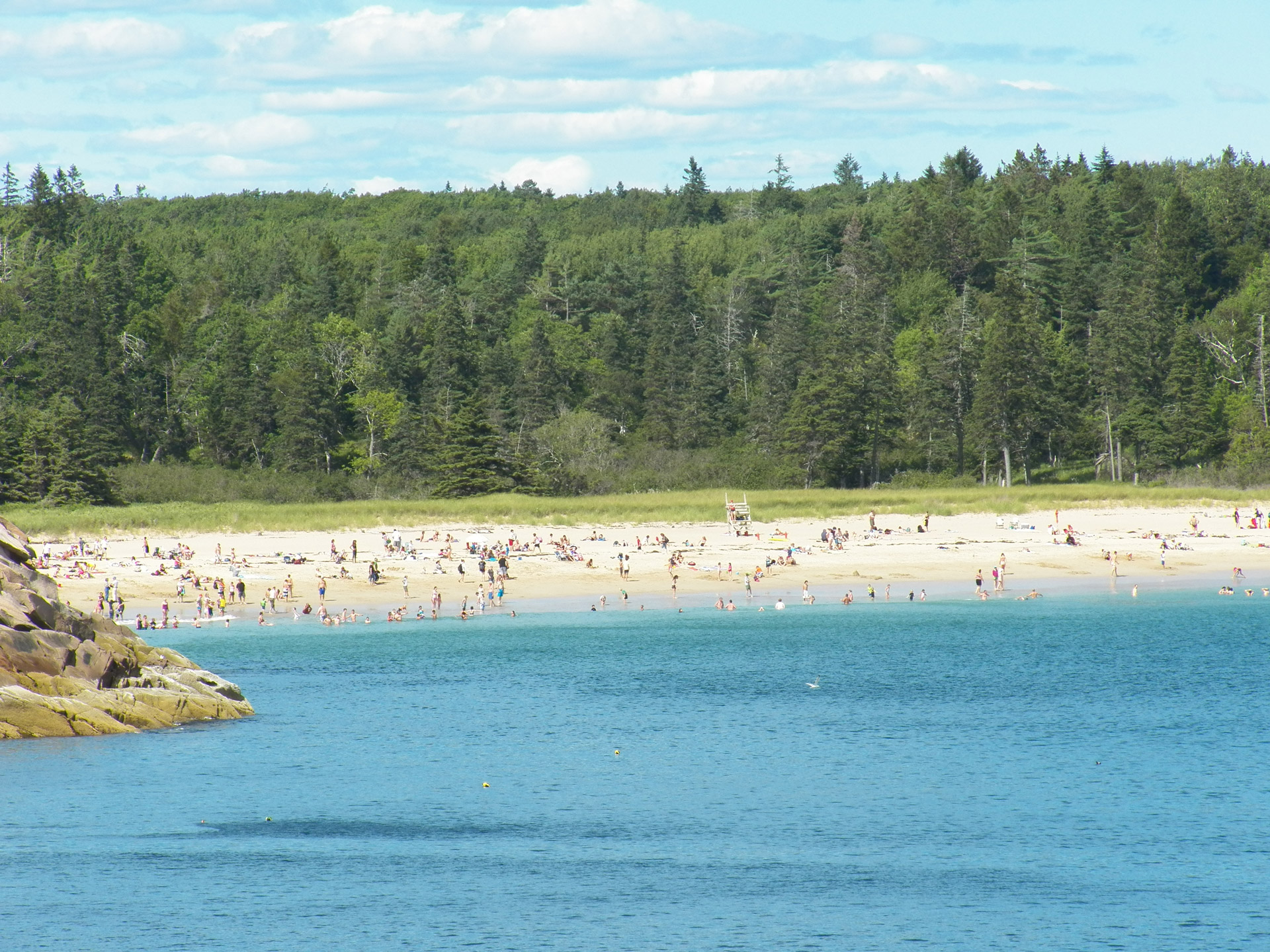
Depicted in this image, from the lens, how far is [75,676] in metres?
32.2

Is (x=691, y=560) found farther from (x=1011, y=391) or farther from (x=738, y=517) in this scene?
(x=1011, y=391)

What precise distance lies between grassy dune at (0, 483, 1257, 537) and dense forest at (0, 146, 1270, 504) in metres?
6.91

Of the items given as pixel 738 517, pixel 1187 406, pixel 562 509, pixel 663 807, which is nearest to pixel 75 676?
pixel 663 807

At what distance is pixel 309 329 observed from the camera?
99.2 metres

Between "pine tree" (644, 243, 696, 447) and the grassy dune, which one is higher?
"pine tree" (644, 243, 696, 447)

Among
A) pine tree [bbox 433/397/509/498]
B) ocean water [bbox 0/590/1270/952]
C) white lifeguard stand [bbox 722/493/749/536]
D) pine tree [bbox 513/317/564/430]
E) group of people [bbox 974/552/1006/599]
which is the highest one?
pine tree [bbox 513/317/564/430]

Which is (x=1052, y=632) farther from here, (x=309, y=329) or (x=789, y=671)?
(x=309, y=329)

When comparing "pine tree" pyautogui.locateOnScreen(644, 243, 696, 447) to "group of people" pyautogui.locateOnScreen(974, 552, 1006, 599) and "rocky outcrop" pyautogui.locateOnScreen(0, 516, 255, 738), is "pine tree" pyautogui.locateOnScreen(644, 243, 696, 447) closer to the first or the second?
"group of people" pyautogui.locateOnScreen(974, 552, 1006, 599)


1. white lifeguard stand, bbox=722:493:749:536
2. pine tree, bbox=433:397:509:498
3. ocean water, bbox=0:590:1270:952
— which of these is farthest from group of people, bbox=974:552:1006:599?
pine tree, bbox=433:397:509:498

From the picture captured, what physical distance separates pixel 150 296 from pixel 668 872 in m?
94.5

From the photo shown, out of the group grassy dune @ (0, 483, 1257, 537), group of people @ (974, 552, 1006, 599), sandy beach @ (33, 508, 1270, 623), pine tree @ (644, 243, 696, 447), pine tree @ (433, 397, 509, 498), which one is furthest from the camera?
pine tree @ (644, 243, 696, 447)

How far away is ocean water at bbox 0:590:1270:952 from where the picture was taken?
2192 cm

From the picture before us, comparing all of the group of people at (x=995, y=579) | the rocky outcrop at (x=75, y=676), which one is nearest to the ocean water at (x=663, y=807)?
the rocky outcrop at (x=75, y=676)

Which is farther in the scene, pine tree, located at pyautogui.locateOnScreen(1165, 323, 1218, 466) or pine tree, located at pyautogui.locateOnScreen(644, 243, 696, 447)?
pine tree, located at pyautogui.locateOnScreen(644, 243, 696, 447)
